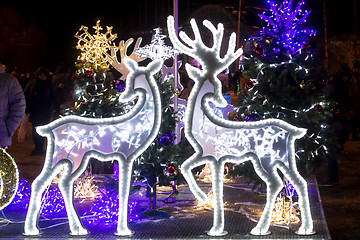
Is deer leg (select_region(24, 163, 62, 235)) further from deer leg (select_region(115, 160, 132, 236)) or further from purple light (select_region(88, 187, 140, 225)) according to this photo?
purple light (select_region(88, 187, 140, 225))

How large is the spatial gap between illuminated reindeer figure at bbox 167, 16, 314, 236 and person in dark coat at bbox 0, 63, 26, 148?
2.61 meters

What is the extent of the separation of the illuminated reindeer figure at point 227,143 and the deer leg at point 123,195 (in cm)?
62

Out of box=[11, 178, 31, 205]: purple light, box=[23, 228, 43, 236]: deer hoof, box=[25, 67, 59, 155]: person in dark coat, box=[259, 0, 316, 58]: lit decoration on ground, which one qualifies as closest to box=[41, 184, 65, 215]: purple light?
box=[11, 178, 31, 205]: purple light

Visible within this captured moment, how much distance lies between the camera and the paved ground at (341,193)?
25.8 ft

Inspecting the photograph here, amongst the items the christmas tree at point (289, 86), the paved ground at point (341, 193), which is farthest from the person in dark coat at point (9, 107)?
the christmas tree at point (289, 86)

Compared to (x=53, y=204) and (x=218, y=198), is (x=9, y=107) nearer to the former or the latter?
(x=53, y=204)

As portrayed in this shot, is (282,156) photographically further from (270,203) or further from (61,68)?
(61,68)

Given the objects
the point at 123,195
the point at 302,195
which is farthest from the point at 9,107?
the point at 302,195

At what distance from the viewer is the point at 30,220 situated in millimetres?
7113

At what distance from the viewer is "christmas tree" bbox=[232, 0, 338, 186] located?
831 cm

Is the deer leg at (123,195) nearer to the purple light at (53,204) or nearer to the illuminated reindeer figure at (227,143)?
the illuminated reindeer figure at (227,143)

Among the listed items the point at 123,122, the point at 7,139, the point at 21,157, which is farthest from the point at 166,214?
the point at 21,157

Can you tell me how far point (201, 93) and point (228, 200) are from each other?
2856 mm

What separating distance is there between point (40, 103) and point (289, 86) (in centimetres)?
774
